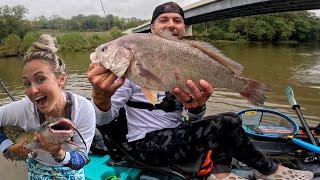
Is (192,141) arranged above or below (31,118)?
below

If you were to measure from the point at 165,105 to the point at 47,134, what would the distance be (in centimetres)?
153

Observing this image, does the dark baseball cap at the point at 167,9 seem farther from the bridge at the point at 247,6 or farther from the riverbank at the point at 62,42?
the riverbank at the point at 62,42

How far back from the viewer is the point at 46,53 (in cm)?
274

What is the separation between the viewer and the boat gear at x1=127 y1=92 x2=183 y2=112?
3650mm

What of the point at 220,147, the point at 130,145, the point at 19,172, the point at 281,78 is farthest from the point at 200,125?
the point at 281,78

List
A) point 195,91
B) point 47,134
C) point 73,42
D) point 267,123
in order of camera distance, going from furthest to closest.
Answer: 1. point 73,42
2. point 267,123
3. point 195,91
4. point 47,134

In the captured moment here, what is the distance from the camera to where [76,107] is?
278 cm

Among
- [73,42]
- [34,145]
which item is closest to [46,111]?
[34,145]

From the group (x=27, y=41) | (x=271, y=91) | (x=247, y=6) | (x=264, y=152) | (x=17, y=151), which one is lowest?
(x=271, y=91)

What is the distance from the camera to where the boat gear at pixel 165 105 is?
365 centimetres

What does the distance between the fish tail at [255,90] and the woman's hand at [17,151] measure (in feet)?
5.11

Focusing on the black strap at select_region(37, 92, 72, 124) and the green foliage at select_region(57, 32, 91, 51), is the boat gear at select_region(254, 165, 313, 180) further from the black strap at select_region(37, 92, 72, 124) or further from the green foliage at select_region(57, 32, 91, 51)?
the green foliage at select_region(57, 32, 91, 51)

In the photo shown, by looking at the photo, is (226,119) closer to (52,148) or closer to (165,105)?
(165,105)

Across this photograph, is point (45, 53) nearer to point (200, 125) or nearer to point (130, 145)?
point (130, 145)
